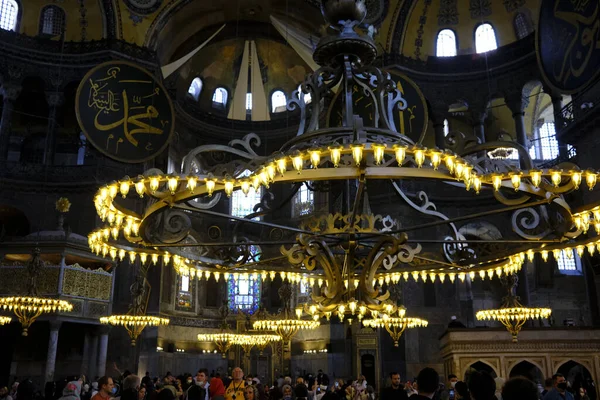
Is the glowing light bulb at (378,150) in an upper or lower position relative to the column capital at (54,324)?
upper

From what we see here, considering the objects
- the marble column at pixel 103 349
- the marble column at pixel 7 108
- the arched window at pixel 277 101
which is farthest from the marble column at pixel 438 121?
the marble column at pixel 7 108

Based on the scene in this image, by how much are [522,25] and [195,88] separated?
11404 millimetres

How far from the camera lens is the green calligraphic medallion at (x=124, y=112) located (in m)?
14.1

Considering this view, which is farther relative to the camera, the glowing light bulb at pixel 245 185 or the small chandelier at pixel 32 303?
the small chandelier at pixel 32 303

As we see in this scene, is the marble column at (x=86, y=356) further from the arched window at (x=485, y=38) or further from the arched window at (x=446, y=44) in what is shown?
the arched window at (x=485, y=38)

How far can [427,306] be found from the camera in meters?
15.9

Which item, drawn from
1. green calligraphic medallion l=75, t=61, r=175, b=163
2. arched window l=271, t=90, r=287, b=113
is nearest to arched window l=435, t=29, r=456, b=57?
arched window l=271, t=90, r=287, b=113

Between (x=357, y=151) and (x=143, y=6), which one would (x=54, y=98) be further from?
(x=357, y=151)

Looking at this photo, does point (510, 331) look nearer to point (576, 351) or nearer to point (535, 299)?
point (576, 351)

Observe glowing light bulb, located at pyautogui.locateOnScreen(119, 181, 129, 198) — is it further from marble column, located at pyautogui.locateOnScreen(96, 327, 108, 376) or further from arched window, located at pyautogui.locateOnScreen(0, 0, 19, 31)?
arched window, located at pyautogui.locateOnScreen(0, 0, 19, 31)

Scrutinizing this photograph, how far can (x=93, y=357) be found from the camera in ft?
48.5

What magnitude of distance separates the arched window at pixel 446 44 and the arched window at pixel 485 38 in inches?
28.8

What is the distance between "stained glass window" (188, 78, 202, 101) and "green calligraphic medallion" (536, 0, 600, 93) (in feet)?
39.4

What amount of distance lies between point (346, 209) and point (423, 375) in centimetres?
428
